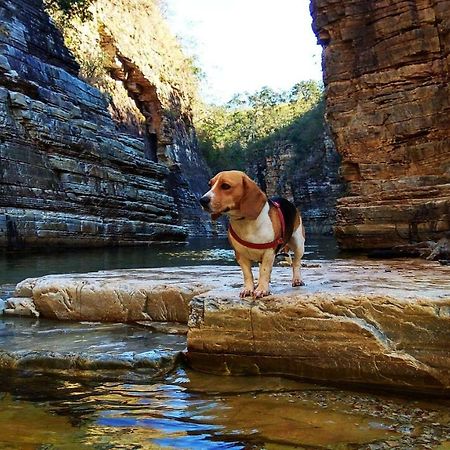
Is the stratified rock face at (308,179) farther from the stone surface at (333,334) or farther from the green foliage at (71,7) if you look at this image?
the stone surface at (333,334)

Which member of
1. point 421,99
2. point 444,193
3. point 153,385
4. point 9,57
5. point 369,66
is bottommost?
point 153,385

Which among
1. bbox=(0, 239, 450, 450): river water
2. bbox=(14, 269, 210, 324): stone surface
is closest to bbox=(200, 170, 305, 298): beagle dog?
bbox=(0, 239, 450, 450): river water

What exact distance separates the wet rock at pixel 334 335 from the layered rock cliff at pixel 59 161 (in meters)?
12.0

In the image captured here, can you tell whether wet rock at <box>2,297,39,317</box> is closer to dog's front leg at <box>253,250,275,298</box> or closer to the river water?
the river water

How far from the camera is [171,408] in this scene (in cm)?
256

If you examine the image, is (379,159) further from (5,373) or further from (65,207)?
(5,373)

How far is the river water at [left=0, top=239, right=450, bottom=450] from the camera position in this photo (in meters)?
2.13

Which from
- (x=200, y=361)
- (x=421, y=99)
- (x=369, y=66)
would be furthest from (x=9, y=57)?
(x=200, y=361)

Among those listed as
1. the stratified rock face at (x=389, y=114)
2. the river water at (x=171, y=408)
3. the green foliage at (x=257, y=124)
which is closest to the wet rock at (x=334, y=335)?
the river water at (x=171, y=408)

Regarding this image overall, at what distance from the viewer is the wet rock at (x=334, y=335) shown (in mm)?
2766

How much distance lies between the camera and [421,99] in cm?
1330

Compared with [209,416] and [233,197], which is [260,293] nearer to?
[233,197]

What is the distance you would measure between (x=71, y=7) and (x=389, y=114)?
20.1 m

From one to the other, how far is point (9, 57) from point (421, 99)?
13.0m
